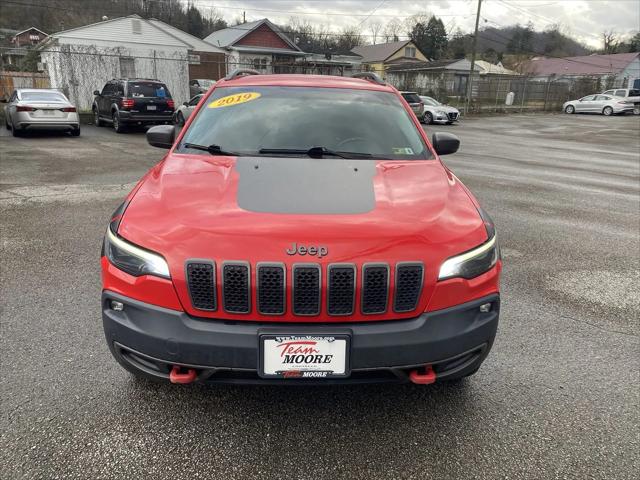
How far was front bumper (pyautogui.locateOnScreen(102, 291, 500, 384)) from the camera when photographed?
2055mm

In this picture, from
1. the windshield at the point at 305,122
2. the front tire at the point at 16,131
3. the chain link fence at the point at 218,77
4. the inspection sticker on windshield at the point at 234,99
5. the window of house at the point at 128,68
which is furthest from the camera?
the window of house at the point at 128,68

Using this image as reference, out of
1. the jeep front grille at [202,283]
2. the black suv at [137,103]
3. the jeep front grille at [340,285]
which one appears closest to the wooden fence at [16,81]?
the black suv at [137,103]

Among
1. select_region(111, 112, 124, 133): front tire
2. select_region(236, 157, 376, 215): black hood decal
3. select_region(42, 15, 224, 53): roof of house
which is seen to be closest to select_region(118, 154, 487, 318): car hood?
select_region(236, 157, 376, 215): black hood decal

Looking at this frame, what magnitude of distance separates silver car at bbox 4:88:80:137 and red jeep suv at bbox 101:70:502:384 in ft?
44.3

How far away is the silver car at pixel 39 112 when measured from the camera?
13.5m

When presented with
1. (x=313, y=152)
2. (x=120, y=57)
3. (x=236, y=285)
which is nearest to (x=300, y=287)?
(x=236, y=285)

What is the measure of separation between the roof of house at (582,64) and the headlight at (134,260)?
75.4 m

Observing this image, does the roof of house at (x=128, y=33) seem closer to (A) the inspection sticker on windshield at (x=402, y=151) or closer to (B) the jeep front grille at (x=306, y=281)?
(A) the inspection sticker on windshield at (x=402, y=151)

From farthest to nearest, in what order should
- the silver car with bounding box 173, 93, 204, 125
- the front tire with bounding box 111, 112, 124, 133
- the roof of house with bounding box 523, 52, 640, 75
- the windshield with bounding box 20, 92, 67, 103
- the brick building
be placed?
the roof of house with bounding box 523, 52, 640, 75 → the brick building → the silver car with bounding box 173, 93, 204, 125 → the front tire with bounding box 111, 112, 124, 133 → the windshield with bounding box 20, 92, 67, 103

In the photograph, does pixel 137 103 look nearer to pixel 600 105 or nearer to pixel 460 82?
pixel 600 105

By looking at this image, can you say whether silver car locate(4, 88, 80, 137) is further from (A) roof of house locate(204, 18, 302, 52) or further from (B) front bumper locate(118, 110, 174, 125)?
(A) roof of house locate(204, 18, 302, 52)

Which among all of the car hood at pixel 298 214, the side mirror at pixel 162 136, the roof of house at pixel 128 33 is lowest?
the car hood at pixel 298 214

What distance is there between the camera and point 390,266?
2082mm

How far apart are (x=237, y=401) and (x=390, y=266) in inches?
48.1
